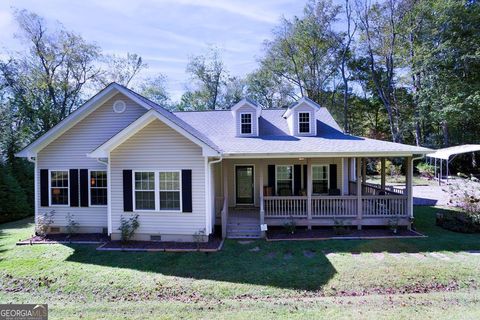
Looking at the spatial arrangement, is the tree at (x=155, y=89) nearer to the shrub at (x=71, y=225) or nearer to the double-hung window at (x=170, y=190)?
the shrub at (x=71, y=225)

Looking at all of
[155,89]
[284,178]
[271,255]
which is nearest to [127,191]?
[271,255]

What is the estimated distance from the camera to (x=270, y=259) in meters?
8.11

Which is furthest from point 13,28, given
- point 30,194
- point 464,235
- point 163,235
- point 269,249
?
point 464,235

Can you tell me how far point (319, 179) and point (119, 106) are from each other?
9607 mm

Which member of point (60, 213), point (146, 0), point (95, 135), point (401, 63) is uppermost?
point (401, 63)

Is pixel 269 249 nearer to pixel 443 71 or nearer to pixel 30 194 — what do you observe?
pixel 30 194

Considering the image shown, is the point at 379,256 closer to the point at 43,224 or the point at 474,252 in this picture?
the point at 474,252

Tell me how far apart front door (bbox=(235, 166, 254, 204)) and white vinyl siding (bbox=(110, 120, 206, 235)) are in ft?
13.3

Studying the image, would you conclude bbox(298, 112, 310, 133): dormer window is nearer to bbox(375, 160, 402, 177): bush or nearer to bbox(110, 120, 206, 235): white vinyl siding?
bbox(110, 120, 206, 235): white vinyl siding

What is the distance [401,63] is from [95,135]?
3075cm

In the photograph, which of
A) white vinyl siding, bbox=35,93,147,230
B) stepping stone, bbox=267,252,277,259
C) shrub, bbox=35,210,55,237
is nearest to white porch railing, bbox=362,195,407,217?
stepping stone, bbox=267,252,277,259

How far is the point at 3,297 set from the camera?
244 inches

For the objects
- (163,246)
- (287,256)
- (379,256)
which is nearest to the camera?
(379,256)

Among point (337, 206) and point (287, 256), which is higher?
point (337, 206)
